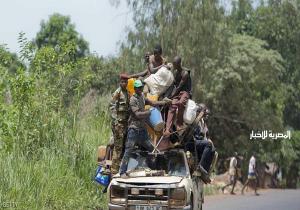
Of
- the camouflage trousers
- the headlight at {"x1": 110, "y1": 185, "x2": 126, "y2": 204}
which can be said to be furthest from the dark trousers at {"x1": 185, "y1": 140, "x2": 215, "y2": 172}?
the headlight at {"x1": 110, "y1": 185, "x2": 126, "y2": 204}

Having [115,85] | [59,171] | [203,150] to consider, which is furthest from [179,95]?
[115,85]

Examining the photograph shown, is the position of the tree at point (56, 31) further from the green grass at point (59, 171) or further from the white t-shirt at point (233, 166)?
the green grass at point (59, 171)

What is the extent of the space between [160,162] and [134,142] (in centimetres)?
65

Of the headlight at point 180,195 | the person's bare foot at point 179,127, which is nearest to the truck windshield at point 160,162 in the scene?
the person's bare foot at point 179,127

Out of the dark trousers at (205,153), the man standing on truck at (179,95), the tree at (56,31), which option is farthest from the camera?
the tree at (56,31)

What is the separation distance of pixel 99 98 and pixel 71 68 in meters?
2.73

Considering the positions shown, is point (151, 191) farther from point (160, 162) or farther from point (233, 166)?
point (233, 166)

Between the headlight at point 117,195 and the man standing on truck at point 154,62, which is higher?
the man standing on truck at point 154,62

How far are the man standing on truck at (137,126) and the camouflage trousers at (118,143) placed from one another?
16.7 inches

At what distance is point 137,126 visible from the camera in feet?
41.4

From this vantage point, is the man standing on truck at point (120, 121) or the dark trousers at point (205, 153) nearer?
the man standing on truck at point (120, 121)

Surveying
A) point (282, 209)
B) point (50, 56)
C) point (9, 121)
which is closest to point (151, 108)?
point (9, 121)

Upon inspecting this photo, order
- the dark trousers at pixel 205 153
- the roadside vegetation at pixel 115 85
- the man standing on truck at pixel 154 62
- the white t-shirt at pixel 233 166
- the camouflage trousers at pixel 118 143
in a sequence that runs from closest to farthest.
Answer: the camouflage trousers at pixel 118 143 → the dark trousers at pixel 205 153 → the man standing on truck at pixel 154 62 → the roadside vegetation at pixel 115 85 → the white t-shirt at pixel 233 166

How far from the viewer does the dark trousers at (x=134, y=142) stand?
41.0 ft
